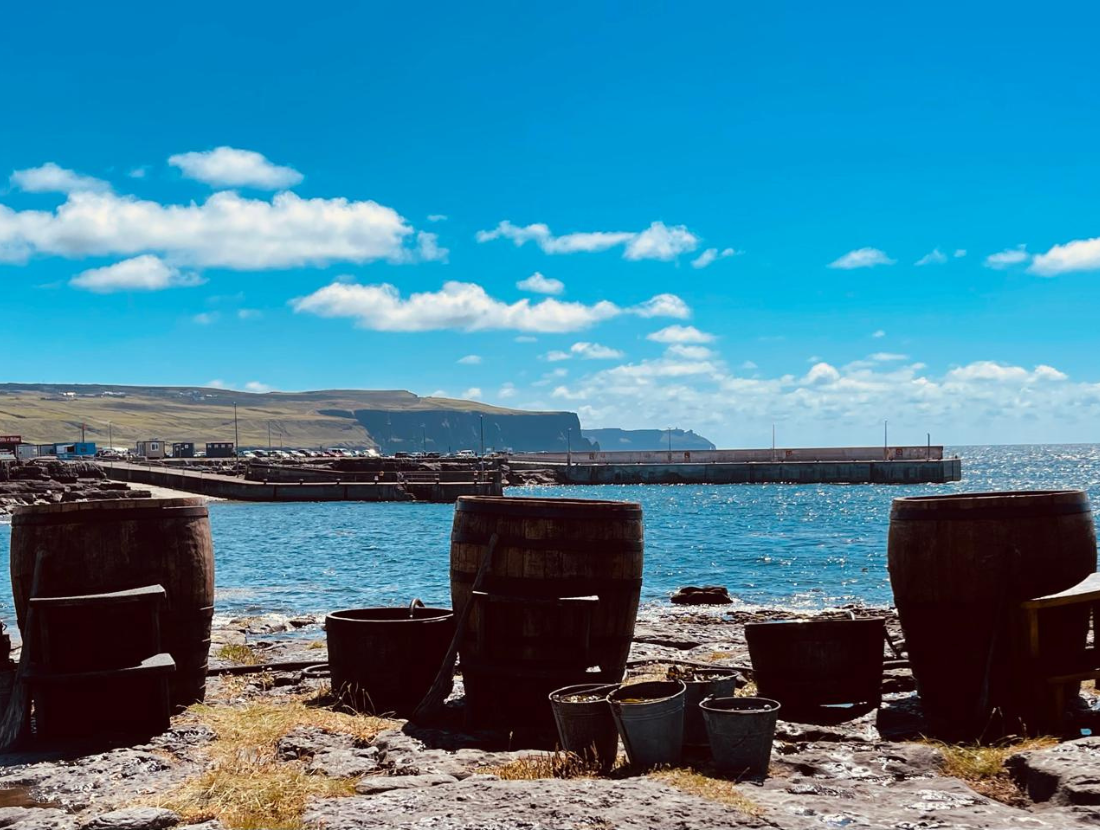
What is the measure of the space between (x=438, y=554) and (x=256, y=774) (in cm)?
3451

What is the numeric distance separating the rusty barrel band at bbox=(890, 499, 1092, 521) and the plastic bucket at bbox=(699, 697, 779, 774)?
269cm

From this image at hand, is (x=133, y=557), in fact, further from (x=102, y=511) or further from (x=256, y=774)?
(x=256, y=774)

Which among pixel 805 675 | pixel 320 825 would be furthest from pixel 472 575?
pixel 320 825

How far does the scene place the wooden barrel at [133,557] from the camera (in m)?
8.68

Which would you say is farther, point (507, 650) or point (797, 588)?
point (797, 588)

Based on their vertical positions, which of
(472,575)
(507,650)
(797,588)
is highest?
(472,575)

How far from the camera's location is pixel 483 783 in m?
6.49

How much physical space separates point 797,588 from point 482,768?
23046mm

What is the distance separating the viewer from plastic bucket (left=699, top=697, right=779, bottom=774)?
691cm

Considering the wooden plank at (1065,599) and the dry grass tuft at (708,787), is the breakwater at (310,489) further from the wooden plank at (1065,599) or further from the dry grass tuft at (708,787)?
the dry grass tuft at (708,787)

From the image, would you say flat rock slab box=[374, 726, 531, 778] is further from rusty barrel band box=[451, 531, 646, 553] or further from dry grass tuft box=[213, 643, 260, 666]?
dry grass tuft box=[213, 643, 260, 666]

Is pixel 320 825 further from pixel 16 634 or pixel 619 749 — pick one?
pixel 16 634

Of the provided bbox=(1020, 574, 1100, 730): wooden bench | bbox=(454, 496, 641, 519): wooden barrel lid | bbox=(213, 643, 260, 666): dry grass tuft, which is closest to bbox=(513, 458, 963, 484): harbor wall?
bbox=(213, 643, 260, 666): dry grass tuft

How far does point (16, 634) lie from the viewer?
54.0ft
